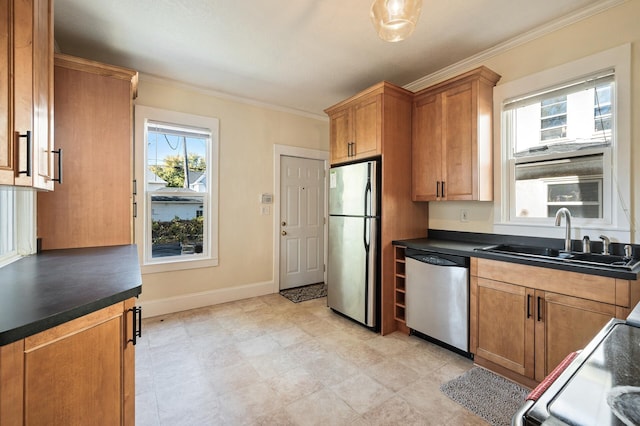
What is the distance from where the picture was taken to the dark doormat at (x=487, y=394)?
173cm

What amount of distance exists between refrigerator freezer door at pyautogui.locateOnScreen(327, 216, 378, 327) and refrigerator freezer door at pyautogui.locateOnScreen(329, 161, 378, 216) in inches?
3.6

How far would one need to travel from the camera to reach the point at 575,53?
218 centimetres

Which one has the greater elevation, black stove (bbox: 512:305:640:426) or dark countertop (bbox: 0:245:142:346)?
dark countertop (bbox: 0:245:142:346)

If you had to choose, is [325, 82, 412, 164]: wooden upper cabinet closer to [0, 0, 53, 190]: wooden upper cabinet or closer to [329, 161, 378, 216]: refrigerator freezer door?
[329, 161, 378, 216]: refrigerator freezer door

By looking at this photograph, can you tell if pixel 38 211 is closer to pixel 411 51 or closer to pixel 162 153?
pixel 162 153

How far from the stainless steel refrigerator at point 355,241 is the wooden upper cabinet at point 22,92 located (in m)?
2.38

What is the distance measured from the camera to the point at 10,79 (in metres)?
1.16

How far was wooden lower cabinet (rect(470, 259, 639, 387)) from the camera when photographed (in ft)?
5.52

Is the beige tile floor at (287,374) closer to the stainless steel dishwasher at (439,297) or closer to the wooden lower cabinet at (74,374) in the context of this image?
the stainless steel dishwasher at (439,297)

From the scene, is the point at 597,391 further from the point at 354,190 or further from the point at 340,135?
the point at 340,135

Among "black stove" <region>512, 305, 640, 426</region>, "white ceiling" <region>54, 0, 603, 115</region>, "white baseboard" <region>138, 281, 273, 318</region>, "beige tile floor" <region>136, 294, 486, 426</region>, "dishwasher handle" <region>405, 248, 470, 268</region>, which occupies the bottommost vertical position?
"beige tile floor" <region>136, 294, 486, 426</region>

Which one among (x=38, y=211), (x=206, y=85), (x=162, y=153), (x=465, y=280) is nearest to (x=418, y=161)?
(x=465, y=280)

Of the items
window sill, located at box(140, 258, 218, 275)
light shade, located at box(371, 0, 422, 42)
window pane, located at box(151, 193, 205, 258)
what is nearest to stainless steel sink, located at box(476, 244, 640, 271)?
light shade, located at box(371, 0, 422, 42)

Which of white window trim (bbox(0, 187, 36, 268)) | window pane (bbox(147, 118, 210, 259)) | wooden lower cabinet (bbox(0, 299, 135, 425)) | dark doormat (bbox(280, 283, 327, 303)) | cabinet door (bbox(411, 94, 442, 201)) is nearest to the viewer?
wooden lower cabinet (bbox(0, 299, 135, 425))
